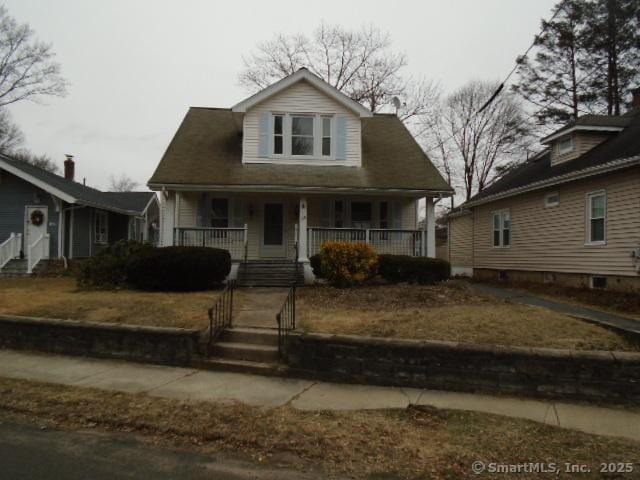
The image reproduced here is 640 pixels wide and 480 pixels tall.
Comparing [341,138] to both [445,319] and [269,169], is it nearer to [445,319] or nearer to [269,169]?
[269,169]

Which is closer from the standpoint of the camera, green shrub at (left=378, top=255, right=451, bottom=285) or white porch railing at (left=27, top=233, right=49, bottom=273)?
green shrub at (left=378, top=255, right=451, bottom=285)

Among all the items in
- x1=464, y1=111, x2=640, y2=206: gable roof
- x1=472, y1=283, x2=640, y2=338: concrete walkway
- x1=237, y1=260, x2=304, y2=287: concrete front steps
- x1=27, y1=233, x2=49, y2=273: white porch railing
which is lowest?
x1=472, y1=283, x2=640, y2=338: concrete walkway

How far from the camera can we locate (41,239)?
18.4 metres

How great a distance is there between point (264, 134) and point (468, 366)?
12005mm

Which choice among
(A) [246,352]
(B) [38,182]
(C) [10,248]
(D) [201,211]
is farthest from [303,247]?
(C) [10,248]

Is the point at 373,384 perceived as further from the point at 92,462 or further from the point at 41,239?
the point at 41,239

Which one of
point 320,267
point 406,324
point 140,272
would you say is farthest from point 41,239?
point 406,324

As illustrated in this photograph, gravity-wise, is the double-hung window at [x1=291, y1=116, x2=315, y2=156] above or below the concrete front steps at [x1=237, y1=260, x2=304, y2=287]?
above

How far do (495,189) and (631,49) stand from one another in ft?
46.2

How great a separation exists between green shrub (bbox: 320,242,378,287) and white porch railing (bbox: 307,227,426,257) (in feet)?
7.31

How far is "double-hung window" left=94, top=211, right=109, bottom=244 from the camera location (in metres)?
22.9

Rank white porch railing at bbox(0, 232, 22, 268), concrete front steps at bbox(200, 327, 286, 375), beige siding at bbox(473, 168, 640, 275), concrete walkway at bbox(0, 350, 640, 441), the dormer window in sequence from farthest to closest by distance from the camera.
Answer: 1. white porch railing at bbox(0, 232, 22, 268)
2. the dormer window
3. beige siding at bbox(473, 168, 640, 275)
4. concrete front steps at bbox(200, 327, 286, 375)
5. concrete walkway at bbox(0, 350, 640, 441)

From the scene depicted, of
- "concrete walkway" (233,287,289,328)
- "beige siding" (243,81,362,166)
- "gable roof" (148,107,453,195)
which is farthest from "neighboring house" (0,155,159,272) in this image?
"concrete walkway" (233,287,289,328)

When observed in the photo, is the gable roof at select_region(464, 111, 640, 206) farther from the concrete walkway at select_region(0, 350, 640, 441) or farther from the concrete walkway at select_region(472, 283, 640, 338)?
the concrete walkway at select_region(0, 350, 640, 441)
